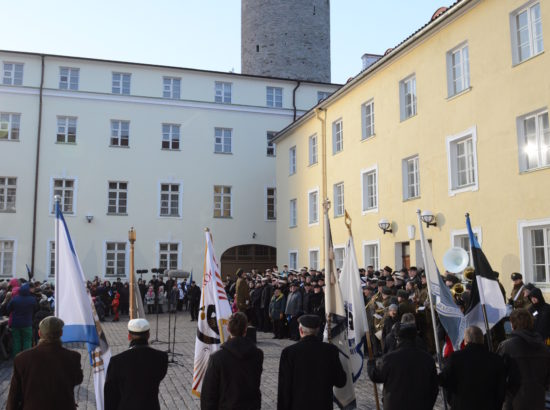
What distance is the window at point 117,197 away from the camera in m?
32.2

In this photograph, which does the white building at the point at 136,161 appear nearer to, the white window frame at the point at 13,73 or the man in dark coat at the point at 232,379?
the white window frame at the point at 13,73

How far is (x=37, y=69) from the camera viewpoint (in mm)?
31812

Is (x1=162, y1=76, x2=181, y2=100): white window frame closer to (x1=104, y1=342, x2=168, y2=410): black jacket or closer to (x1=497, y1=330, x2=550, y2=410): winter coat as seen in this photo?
(x1=104, y1=342, x2=168, y2=410): black jacket

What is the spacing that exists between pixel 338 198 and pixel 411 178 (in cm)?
563

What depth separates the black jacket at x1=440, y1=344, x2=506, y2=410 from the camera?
540 centimetres

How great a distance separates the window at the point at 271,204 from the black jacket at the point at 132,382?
1153 inches

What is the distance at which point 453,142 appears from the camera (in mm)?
16609

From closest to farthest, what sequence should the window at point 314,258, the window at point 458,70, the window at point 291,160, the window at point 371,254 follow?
the window at point 458,70
the window at point 371,254
the window at point 314,258
the window at point 291,160

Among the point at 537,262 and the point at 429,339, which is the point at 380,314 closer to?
the point at 429,339

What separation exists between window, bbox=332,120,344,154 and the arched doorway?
11.2 m

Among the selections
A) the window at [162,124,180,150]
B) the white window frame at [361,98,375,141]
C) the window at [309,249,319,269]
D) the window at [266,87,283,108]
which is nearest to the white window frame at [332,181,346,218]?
the window at [309,249,319,269]

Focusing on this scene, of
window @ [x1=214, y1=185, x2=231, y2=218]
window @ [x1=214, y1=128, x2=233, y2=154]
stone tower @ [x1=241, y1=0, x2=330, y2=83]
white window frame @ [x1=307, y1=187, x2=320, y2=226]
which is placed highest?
stone tower @ [x1=241, y1=0, x2=330, y2=83]

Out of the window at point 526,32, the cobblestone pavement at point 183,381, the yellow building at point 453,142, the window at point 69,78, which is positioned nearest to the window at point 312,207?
the yellow building at point 453,142

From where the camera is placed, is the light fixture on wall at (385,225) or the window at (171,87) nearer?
the light fixture on wall at (385,225)
